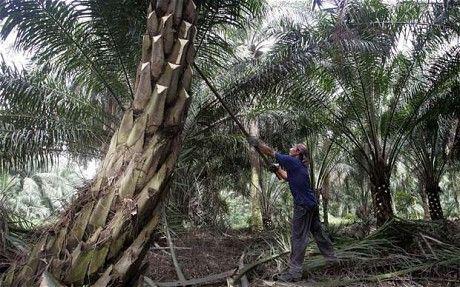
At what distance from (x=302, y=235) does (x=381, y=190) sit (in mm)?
4070

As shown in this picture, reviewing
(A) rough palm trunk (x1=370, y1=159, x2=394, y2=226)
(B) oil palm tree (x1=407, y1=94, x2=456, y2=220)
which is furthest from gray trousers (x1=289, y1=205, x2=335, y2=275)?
(B) oil palm tree (x1=407, y1=94, x2=456, y2=220)

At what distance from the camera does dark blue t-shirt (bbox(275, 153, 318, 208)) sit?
509cm

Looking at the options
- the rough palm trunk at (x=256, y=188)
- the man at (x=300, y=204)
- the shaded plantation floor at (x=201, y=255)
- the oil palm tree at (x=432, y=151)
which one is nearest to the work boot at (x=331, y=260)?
the man at (x=300, y=204)

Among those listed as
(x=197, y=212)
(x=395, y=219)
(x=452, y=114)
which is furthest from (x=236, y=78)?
(x=452, y=114)

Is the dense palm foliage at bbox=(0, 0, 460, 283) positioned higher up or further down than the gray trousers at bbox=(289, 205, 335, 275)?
higher up

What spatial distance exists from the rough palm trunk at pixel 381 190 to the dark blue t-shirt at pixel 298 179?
3.84 metres

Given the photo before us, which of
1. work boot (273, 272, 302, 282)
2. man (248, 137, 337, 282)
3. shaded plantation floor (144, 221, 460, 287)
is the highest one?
man (248, 137, 337, 282)

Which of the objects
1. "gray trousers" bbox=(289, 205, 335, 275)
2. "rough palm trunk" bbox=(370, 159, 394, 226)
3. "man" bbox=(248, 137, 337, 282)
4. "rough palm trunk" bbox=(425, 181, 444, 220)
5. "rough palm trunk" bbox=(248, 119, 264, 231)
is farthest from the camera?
"rough palm trunk" bbox=(248, 119, 264, 231)

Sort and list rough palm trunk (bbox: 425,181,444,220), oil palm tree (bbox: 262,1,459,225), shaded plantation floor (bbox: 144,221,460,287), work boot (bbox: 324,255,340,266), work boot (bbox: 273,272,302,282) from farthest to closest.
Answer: rough palm trunk (bbox: 425,181,444,220) → oil palm tree (bbox: 262,1,459,225) → work boot (bbox: 324,255,340,266) → work boot (bbox: 273,272,302,282) → shaded plantation floor (bbox: 144,221,460,287)

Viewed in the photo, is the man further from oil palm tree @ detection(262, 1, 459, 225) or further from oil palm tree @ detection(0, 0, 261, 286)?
oil palm tree @ detection(262, 1, 459, 225)

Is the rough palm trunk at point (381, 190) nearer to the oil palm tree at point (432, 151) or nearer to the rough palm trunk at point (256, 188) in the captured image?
the oil palm tree at point (432, 151)

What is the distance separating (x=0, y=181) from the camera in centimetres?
952

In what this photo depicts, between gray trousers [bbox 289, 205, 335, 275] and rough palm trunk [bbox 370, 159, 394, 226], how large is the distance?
11.8ft

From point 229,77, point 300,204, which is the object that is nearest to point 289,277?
point 300,204
